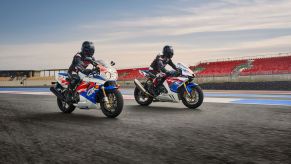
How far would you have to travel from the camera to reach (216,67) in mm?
43344

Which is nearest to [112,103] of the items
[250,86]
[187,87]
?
[187,87]

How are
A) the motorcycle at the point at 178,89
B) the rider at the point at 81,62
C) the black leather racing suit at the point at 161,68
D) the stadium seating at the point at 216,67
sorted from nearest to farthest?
1. the rider at the point at 81,62
2. the motorcycle at the point at 178,89
3. the black leather racing suit at the point at 161,68
4. the stadium seating at the point at 216,67

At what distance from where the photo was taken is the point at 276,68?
37031 mm

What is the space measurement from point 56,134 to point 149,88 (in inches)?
204

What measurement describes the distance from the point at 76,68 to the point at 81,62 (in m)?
0.19

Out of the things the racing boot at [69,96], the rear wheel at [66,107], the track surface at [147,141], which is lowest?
the track surface at [147,141]

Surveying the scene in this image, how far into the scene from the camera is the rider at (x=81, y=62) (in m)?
7.48

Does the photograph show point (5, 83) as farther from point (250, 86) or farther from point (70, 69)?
point (70, 69)

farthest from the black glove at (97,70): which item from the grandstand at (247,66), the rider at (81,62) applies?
the grandstand at (247,66)

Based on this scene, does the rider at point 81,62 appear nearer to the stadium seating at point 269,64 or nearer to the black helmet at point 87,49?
the black helmet at point 87,49

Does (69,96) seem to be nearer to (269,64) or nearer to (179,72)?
(179,72)

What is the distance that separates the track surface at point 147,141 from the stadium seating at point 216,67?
3537 cm

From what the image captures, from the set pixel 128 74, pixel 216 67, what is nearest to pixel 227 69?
pixel 216 67

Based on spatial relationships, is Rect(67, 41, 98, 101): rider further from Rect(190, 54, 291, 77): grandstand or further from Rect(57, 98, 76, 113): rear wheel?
Rect(190, 54, 291, 77): grandstand
